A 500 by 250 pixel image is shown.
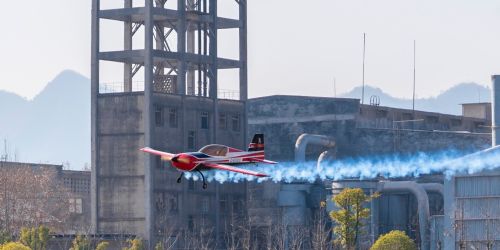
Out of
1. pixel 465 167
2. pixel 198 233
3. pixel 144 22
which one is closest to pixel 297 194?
pixel 198 233

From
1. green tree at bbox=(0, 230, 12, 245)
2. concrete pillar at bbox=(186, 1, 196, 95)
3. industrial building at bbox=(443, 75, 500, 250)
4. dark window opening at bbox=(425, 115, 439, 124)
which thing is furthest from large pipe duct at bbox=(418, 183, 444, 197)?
green tree at bbox=(0, 230, 12, 245)

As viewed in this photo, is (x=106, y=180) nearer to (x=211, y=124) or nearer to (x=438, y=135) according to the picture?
(x=211, y=124)

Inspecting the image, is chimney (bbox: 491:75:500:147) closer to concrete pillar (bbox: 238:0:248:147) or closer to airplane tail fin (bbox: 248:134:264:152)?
concrete pillar (bbox: 238:0:248:147)

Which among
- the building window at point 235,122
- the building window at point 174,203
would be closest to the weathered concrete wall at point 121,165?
the building window at point 174,203

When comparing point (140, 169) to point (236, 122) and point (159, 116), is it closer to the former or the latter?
point (159, 116)

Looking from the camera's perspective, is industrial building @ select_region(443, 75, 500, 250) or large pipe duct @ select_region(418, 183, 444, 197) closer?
industrial building @ select_region(443, 75, 500, 250)

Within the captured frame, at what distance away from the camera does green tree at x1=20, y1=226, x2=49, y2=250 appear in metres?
127

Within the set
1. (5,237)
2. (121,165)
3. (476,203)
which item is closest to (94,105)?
(121,165)

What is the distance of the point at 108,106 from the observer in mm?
148250

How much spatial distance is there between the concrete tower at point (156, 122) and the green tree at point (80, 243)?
1559 centimetres

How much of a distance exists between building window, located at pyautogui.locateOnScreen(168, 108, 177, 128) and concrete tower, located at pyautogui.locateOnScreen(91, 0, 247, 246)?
9 cm

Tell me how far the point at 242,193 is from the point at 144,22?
65.5 feet

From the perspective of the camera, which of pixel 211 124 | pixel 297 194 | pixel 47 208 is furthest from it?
pixel 47 208

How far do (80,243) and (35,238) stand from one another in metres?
3.93
